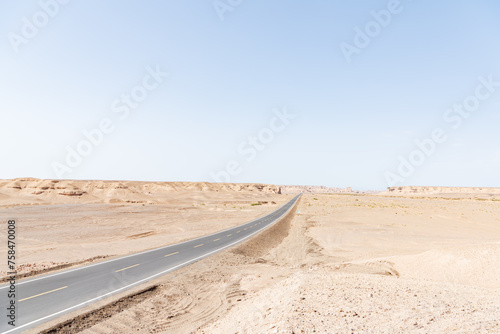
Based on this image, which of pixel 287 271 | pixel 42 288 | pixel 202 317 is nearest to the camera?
pixel 202 317

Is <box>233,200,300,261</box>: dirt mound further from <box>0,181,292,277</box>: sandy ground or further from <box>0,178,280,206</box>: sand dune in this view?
<box>0,178,280,206</box>: sand dune

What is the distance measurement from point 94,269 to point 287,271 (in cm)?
1239

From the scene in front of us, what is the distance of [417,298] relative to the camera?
383 inches

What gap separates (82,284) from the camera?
Result: 15.4 m

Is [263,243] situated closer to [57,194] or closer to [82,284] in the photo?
[82,284]

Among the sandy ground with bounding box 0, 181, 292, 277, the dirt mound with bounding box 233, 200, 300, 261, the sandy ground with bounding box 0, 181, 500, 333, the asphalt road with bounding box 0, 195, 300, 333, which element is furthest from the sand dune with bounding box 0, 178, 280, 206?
the asphalt road with bounding box 0, 195, 300, 333

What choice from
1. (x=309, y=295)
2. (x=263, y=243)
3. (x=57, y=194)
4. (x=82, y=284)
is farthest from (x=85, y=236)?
(x=57, y=194)

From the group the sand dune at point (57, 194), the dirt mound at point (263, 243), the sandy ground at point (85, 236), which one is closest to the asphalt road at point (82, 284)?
the sandy ground at point (85, 236)

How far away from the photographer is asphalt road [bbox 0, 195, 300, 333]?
37.8 feet

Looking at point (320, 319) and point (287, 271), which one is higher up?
point (320, 319)

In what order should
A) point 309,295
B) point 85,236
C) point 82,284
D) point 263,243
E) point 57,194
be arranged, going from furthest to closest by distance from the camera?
1. point 57,194
2. point 85,236
3. point 263,243
4. point 82,284
5. point 309,295

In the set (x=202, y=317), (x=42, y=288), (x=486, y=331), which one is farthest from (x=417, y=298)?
(x=42, y=288)

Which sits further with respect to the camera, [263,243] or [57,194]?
[57,194]

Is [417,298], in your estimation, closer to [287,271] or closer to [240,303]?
[240,303]
